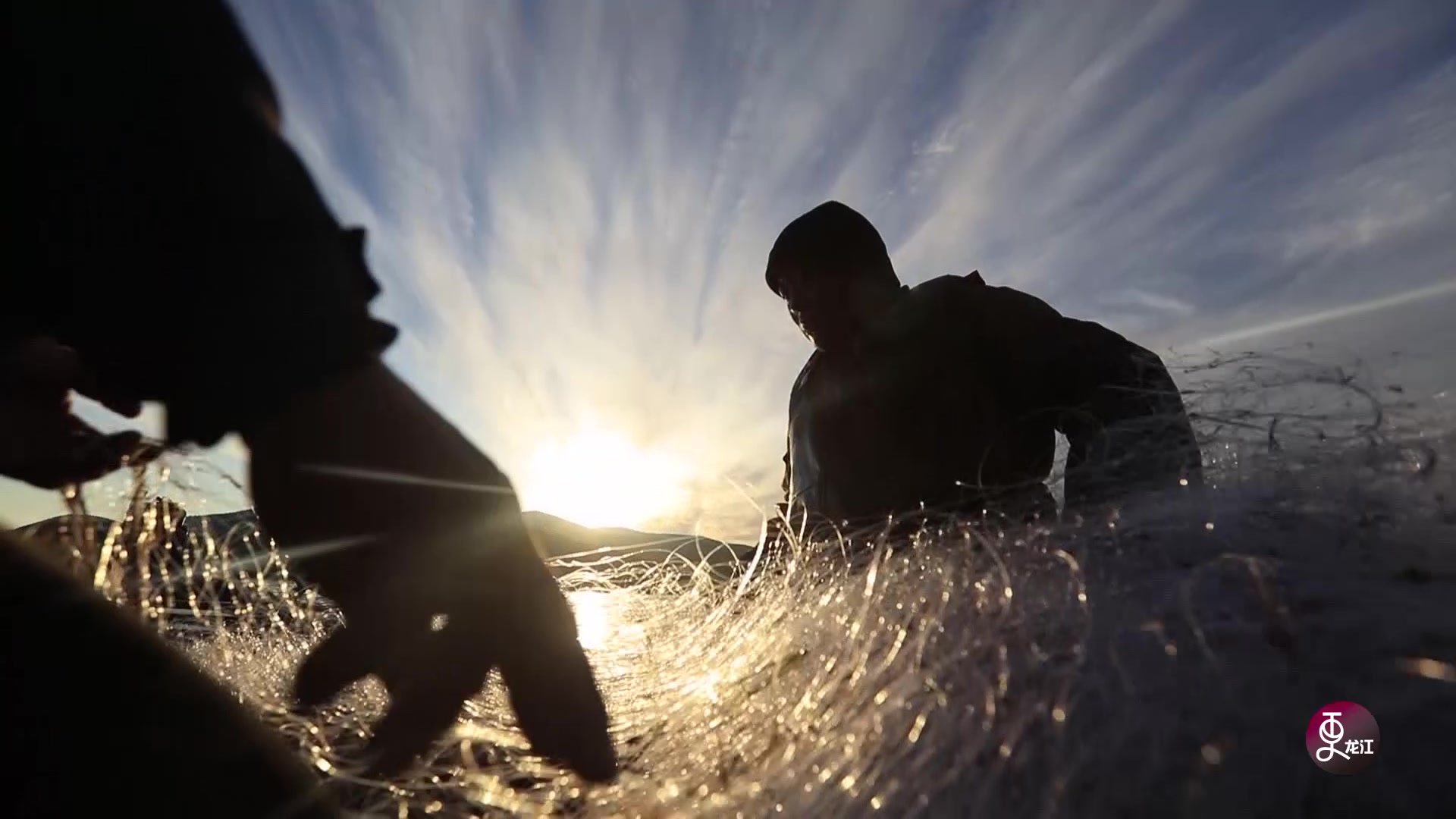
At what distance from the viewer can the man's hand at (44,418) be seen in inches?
38.1

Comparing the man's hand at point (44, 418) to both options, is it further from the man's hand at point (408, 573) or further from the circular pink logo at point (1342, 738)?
the circular pink logo at point (1342, 738)

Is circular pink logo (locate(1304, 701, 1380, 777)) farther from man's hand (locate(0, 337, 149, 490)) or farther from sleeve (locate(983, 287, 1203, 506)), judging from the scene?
man's hand (locate(0, 337, 149, 490))

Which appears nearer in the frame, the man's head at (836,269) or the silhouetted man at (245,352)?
the silhouetted man at (245,352)

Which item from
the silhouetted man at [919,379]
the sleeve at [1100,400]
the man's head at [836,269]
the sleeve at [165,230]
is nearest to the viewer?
the sleeve at [165,230]

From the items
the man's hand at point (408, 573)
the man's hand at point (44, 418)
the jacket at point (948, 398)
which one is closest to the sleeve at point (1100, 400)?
the jacket at point (948, 398)

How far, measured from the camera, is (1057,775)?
0.51 metres

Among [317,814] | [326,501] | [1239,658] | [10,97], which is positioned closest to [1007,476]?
[1239,658]

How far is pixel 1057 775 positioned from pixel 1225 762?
106 millimetres

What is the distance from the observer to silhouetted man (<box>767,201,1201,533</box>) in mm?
1960

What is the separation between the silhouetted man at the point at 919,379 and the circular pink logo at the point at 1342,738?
102 cm

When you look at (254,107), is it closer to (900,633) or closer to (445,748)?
(445,748)

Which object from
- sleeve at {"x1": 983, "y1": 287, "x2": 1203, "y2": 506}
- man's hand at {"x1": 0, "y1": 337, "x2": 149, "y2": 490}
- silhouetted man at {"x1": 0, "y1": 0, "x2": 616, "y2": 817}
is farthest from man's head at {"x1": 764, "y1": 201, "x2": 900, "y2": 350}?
man's hand at {"x1": 0, "y1": 337, "x2": 149, "y2": 490}

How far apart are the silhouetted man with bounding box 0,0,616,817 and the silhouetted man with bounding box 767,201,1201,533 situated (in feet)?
3.56

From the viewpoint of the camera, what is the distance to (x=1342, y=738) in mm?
479
